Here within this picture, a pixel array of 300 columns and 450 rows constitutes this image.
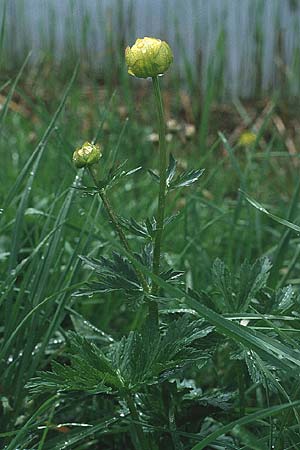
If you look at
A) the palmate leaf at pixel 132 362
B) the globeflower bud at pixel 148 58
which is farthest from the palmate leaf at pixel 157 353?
A: the globeflower bud at pixel 148 58

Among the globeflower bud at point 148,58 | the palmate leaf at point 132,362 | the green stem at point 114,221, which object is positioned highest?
the globeflower bud at point 148,58

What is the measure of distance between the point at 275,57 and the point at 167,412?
8.20 feet

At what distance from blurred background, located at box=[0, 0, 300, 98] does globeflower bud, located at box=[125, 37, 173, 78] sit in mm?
2050

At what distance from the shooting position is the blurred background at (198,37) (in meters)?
2.91

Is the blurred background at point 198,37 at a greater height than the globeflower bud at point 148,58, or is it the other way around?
the globeflower bud at point 148,58

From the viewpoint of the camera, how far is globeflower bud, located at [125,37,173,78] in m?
0.70

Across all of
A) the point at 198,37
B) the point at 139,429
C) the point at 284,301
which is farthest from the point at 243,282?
the point at 198,37

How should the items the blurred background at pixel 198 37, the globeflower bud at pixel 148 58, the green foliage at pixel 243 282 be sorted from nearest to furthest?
the globeflower bud at pixel 148 58 → the green foliage at pixel 243 282 → the blurred background at pixel 198 37

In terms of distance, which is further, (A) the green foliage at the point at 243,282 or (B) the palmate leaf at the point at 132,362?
(A) the green foliage at the point at 243,282

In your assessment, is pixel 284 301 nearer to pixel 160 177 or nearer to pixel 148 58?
pixel 160 177

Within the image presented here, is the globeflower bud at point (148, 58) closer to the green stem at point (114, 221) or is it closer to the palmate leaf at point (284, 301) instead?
the green stem at point (114, 221)

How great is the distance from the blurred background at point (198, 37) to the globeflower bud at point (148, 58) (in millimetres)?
2050

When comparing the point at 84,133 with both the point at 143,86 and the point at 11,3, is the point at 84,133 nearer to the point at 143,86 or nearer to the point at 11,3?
the point at 143,86

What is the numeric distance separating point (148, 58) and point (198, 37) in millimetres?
2454
